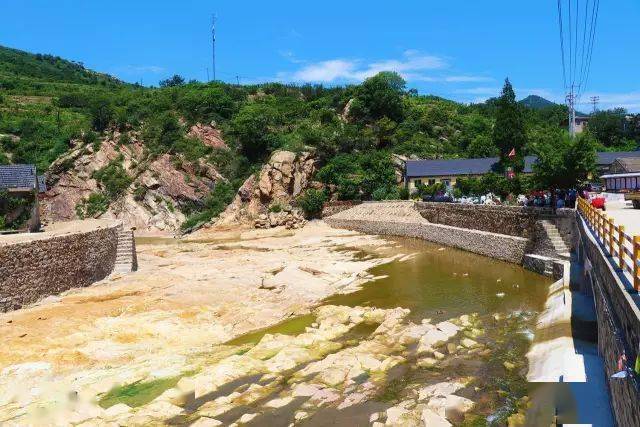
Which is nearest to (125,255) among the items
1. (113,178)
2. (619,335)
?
(619,335)

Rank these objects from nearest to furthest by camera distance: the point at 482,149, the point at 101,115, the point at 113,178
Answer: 1. the point at 113,178
2. the point at 482,149
3. the point at 101,115

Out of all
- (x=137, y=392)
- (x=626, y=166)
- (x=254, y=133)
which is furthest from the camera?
(x=254, y=133)

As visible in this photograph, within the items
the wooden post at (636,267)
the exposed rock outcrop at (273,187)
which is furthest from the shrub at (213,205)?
the wooden post at (636,267)

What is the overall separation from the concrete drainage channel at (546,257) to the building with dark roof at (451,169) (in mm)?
7845

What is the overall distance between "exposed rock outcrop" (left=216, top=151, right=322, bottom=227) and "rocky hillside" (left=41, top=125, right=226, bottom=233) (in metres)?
6.98

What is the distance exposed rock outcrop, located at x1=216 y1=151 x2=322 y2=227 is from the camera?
56.3 metres

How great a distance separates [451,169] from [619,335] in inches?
1897

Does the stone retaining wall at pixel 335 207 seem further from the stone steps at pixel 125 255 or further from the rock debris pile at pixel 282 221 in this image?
the stone steps at pixel 125 255

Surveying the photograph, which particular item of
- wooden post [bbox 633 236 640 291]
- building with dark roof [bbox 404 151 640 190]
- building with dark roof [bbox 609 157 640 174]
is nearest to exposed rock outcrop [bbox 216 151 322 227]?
building with dark roof [bbox 404 151 640 190]

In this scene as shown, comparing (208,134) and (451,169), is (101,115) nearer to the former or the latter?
(208,134)

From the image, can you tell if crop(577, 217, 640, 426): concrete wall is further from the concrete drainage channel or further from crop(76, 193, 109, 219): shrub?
crop(76, 193, 109, 219): shrub

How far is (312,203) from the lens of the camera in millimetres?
54531

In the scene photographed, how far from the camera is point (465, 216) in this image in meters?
39.8

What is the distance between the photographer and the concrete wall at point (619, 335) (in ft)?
→ 26.0
